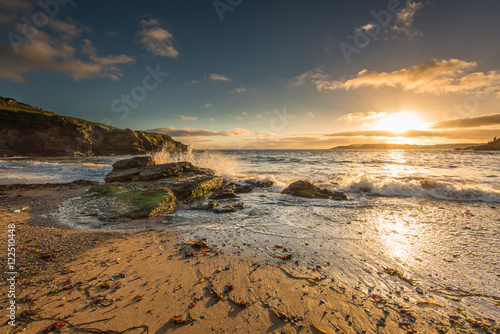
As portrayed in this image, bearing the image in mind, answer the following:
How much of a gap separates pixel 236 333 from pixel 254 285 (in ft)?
2.89

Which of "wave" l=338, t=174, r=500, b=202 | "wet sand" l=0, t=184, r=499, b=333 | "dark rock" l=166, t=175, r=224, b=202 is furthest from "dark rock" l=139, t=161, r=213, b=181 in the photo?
"wave" l=338, t=174, r=500, b=202

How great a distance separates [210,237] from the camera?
188 inches

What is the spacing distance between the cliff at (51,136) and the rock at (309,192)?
53.4 m

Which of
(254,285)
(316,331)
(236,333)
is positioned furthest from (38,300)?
(316,331)

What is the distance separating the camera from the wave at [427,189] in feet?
29.6

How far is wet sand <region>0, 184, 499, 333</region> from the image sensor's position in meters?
2.28

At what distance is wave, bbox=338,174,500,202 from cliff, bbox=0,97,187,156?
56181 millimetres

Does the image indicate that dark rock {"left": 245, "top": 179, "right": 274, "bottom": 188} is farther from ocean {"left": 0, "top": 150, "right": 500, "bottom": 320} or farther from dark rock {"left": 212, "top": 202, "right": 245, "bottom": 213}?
dark rock {"left": 212, "top": 202, "right": 245, "bottom": 213}

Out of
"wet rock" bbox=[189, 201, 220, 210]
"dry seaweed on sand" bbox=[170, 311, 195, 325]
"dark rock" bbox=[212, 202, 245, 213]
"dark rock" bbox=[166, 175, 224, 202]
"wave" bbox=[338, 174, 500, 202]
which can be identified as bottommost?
"wave" bbox=[338, 174, 500, 202]

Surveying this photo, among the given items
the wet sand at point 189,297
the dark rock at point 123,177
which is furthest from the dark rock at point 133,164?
the wet sand at point 189,297

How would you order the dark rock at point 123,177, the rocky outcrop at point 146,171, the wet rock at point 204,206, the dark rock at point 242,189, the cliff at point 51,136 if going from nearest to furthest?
1. the wet rock at point 204,206
2. the dark rock at point 242,189
3. the rocky outcrop at point 146,171
4. the dark rock at point 123,177
5. the cliff at point 51,136

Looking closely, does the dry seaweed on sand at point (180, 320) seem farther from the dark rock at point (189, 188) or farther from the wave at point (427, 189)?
the wave at point (427, 189)

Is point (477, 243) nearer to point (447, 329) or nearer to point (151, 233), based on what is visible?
point (447, 329)

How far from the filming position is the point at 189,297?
107 inches
